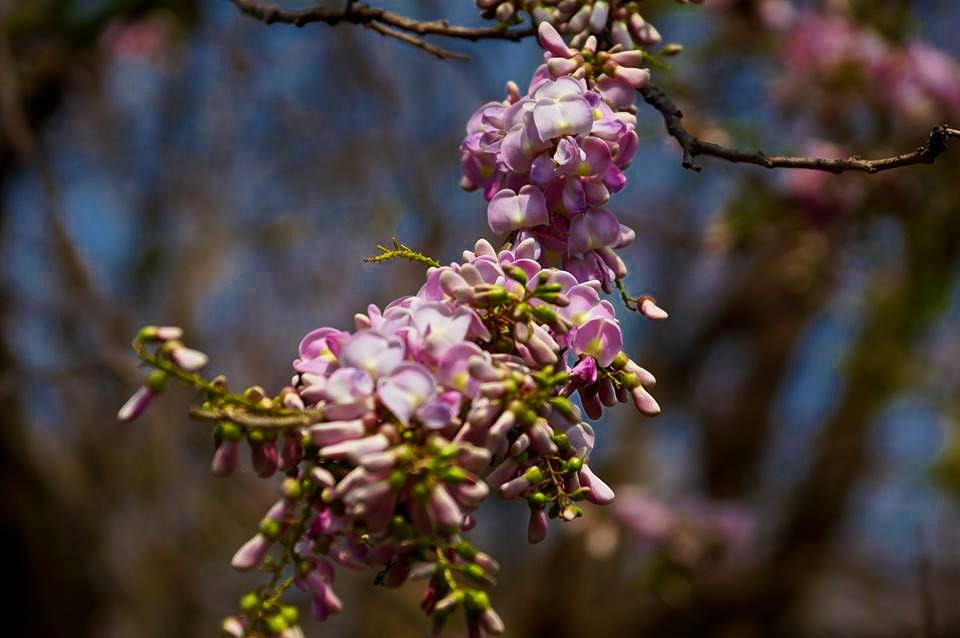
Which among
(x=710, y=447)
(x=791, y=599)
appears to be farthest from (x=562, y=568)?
(x=710, y=447)

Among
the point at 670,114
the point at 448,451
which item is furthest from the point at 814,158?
the point at 448,451

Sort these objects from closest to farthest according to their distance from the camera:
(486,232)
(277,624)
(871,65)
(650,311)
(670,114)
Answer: (277,624) → (650,311) → (670,114) → (871,65) → (486,232)

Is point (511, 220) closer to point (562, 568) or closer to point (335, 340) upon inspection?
point (335, 340)

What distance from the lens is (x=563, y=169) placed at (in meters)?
1.34

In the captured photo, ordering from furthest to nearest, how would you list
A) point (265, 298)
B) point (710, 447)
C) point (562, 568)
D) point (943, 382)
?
1. point (265, 298)
2. point (710, 447)
3. point (562, 568)
4. point (943, 382)

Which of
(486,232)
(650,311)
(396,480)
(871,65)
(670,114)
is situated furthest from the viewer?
(486,232)

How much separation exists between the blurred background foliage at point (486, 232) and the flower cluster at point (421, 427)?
4.17 feet

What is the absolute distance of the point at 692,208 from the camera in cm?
751

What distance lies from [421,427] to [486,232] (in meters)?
4.86

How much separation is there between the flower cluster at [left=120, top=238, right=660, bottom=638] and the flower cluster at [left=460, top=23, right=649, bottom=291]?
0.43ft

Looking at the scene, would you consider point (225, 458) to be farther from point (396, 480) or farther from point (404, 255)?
point (404, 255)

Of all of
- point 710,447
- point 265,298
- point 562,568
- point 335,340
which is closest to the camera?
point 335,340

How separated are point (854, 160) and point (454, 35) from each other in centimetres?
75

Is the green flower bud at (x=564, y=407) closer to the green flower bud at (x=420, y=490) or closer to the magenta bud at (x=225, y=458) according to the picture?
the green flower bud at (x=420, y=490)
